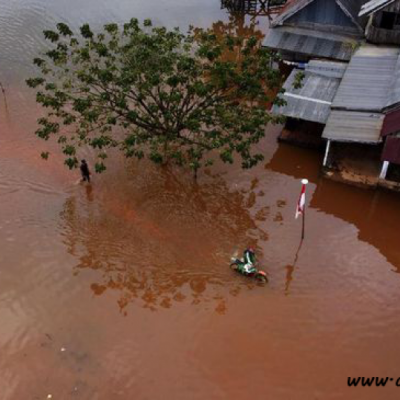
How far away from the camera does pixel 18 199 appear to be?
17094mm

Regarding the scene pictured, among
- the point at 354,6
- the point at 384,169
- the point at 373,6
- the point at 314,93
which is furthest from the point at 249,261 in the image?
the point at 354,6

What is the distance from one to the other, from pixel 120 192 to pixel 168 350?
706 centimetres

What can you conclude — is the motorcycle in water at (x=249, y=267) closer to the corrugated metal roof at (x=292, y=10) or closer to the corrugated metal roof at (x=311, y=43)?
the corrugated metal roof at (x=311, y=43)

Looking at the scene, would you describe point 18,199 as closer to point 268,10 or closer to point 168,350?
point 168,350

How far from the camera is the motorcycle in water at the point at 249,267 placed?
14.0 m

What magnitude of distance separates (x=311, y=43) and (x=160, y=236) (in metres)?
14.8

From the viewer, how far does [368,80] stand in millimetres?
20219

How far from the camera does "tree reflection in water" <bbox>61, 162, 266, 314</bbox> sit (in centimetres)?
1407

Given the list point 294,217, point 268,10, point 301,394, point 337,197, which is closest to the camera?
point 301,394

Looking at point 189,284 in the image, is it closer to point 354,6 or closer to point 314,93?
point 314,93

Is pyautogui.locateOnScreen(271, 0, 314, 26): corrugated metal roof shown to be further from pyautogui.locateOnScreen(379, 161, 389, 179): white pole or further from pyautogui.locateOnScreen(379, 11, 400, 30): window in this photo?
pyautogui.locateOnScreen(379, 161, 389, 179): white pole

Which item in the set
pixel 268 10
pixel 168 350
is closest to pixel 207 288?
pixel 168 350

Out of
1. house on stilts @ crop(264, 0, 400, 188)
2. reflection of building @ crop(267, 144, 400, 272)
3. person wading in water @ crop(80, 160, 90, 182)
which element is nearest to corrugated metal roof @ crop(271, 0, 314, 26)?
house on stilts @ crop(264, 0, 400, 188)

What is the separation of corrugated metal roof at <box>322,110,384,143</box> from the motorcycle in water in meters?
6.12
